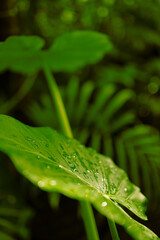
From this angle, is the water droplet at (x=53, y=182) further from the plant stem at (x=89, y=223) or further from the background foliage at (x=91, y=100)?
the background foliage at (x=91, y=100)

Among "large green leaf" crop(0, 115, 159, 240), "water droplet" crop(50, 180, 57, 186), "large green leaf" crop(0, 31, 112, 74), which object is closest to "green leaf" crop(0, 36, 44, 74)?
"large green leaf" crop(0, 31, 112, 74)

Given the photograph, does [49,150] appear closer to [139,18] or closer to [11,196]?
[11,196]

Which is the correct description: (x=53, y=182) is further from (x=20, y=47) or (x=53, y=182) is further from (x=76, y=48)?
(x=76, y=48)

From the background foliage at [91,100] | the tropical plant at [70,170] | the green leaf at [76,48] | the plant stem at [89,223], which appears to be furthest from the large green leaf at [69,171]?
the background foliage at [91,100]

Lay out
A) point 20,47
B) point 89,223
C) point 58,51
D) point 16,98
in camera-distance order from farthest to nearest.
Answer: point 16,98
point 58,51
point 20,47
point 89,223

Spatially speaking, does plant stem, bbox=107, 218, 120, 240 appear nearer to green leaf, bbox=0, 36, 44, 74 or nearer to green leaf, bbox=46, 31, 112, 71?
green leaf, bbox=0, 36, 44, 74

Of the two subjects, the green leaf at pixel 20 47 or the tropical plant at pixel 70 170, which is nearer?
the tropical plant at pixel 70 170

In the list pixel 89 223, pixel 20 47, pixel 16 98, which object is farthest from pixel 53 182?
pixel 16 98
